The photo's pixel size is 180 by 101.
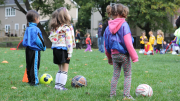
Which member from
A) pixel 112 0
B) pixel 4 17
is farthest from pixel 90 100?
pixel 4 17

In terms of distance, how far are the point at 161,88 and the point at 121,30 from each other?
199 centimetres

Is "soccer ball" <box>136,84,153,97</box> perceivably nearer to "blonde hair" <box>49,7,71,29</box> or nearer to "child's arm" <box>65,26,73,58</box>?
"child's arm" <box>65,26,73,58</box>

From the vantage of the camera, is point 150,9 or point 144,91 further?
point 150,9

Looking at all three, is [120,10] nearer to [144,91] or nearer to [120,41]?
[120,41]

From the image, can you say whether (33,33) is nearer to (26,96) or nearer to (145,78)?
(26,96)

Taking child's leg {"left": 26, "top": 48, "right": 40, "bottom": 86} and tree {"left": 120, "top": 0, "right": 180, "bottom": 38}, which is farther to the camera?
tree {"left": 120, "top": 0, "right": 180, "bottom": 38}

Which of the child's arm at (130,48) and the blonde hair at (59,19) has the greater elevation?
the blonde hair at (59,19)

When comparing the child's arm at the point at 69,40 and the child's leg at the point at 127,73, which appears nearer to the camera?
the child's leg at the point at 127,73

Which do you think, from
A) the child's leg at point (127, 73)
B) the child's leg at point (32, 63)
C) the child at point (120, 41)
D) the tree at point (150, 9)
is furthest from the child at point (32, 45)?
the tree at point (150, 9)

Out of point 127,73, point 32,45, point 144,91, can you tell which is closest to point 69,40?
point 32,45

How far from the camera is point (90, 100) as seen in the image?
13.4 ft

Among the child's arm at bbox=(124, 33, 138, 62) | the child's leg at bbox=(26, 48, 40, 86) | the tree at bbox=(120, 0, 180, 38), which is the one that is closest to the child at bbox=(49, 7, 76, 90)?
the child's leg at bbox=(26, 48, 40, 86)

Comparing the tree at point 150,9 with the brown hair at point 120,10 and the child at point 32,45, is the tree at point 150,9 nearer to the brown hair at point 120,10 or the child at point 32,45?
the child at point 32,45

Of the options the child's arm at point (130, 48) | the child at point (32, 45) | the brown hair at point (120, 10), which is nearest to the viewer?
the child's arm at point (130, 48)
